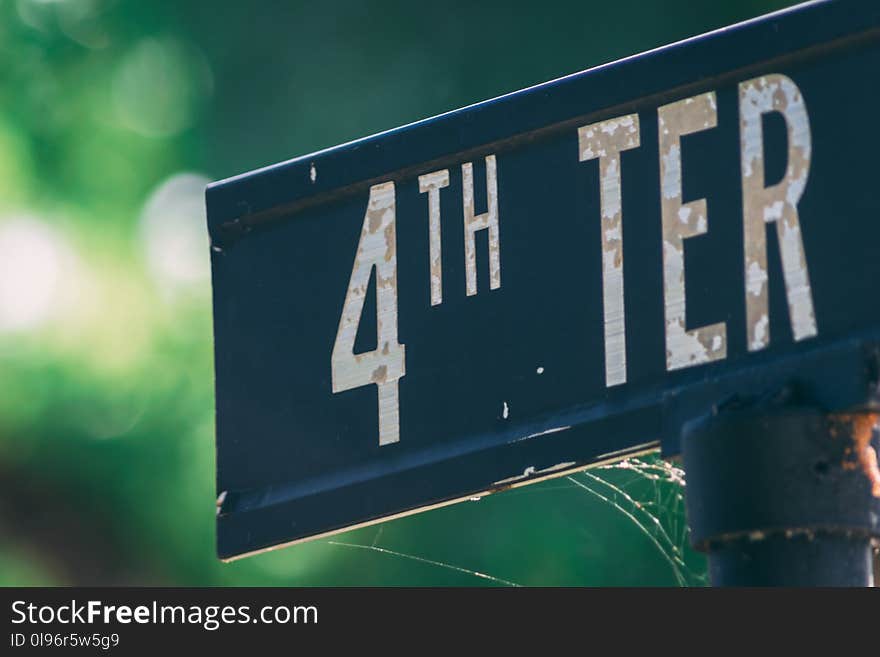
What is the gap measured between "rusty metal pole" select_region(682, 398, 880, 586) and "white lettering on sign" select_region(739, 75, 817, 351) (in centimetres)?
15

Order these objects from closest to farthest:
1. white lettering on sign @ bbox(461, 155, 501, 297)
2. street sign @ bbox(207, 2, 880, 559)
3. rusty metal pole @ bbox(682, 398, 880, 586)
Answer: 1. rusty metal pole @ bbox(682, 398, 880, 586)
2. street sign @ bbox(207, 2, 880, 559)
3. white lettering on sign @ bbox(461, 155, 501, 297)

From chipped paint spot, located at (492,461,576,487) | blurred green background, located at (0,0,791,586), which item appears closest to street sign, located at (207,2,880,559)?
chipped paint spot, located at (492,461,576,487)

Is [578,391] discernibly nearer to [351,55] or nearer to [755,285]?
[755,285]

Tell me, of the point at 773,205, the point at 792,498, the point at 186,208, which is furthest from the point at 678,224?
the point at 186,208

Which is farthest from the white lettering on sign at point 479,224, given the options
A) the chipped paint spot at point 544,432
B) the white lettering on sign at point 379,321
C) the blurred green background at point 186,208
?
the blurred green background at point 186,208

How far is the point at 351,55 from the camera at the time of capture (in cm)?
1232

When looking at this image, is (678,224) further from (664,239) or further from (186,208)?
(186,208)

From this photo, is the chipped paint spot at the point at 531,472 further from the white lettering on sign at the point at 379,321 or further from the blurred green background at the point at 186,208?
the blurred green background at the point at 186,208

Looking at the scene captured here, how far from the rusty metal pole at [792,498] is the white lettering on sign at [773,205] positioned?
0.49 feet

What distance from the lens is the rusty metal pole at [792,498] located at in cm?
190

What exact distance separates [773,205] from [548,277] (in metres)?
0.35

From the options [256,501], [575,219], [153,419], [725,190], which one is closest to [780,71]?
[725,190]

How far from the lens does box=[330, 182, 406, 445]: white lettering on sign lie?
2.49 m

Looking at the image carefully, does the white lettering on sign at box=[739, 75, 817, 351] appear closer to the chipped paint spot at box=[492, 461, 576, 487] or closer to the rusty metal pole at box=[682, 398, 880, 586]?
the rusty metal pole at box=[682, 398, 880, 586]
